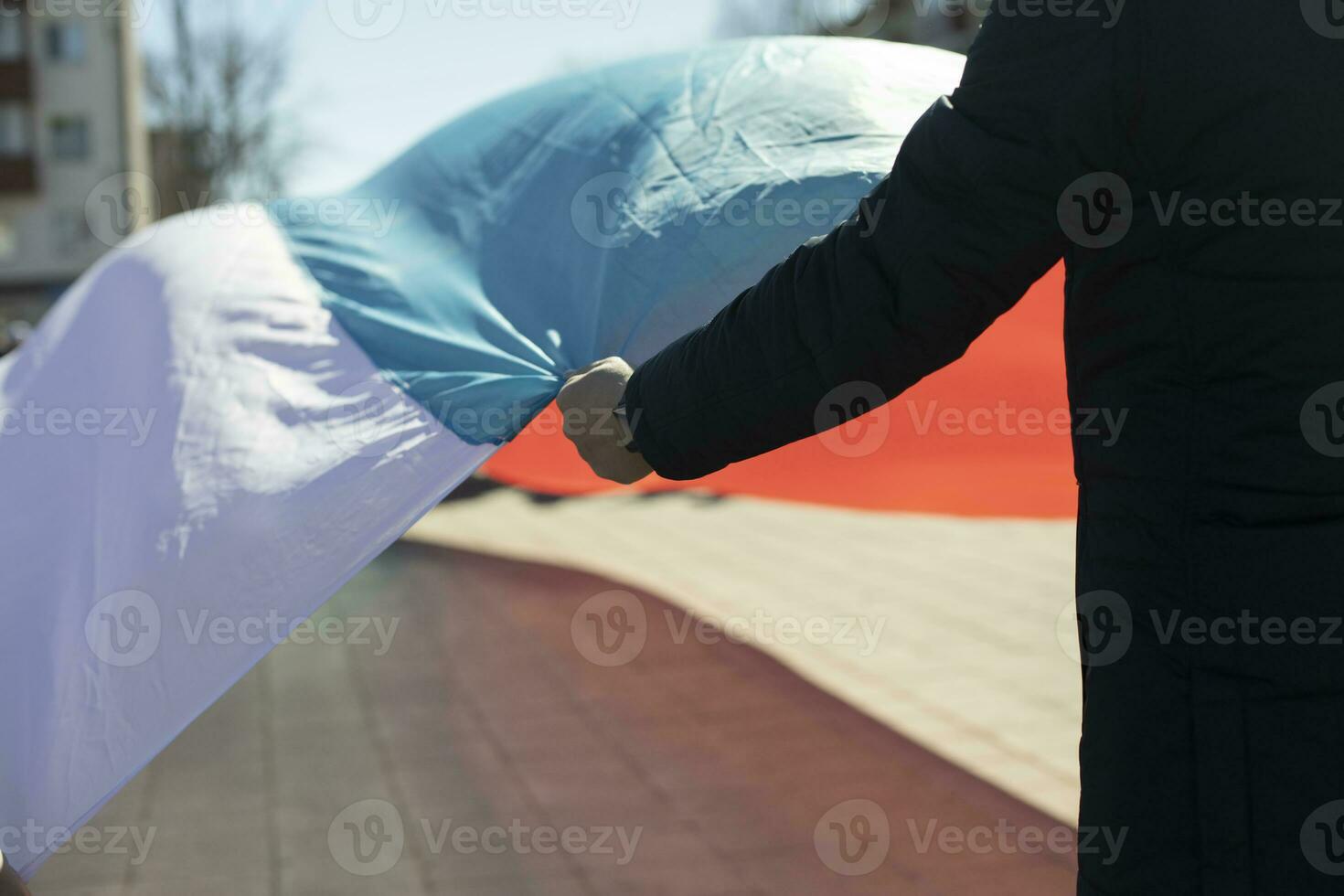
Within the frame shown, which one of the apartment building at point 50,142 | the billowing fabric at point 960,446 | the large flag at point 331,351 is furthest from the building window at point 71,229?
the large flag at point 331,351

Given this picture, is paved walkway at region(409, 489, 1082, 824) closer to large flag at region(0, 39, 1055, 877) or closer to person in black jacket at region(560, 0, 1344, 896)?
large flag at region(0, 39, 1055, 877)

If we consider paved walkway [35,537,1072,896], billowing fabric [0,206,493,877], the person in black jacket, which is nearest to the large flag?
billowing fabric [0,206,493,877]

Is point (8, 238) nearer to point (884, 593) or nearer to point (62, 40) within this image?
point (62, 40)

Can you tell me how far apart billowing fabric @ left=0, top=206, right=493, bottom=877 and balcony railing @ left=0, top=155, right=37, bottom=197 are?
3770 centimetres

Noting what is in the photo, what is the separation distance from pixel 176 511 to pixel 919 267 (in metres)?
1.34

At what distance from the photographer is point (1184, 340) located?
125 cm

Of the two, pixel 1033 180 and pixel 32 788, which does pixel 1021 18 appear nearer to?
pixel 1033 180

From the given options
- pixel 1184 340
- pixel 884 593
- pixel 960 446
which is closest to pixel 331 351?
pixel 960 446

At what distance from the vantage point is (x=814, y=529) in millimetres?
8891

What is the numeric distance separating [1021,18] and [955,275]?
0.84ft

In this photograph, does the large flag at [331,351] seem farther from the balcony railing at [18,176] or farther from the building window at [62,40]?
the building window at [62,40]

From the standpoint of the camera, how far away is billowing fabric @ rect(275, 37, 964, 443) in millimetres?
2246

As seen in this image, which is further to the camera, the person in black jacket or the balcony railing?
the balcony railing

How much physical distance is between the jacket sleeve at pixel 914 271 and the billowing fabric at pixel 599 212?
73 centimetres
